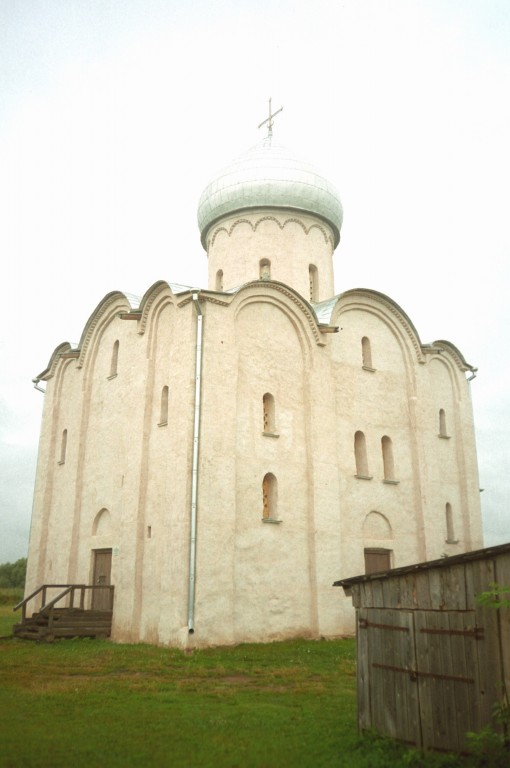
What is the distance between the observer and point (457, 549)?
63.6 feet

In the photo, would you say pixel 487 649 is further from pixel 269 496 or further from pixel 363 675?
pixel 269 496

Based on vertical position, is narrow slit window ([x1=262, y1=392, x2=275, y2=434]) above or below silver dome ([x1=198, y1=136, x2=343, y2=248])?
below

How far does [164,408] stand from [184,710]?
8.94m

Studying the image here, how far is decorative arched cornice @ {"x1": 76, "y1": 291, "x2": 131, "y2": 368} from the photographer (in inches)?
749

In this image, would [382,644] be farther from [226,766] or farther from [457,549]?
[457,549]

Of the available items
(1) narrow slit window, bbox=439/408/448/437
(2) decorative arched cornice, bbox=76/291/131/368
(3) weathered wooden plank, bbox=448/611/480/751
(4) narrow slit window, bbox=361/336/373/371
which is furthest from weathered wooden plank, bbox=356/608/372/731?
(1) narrow slit window, bbox=439/408/448/437

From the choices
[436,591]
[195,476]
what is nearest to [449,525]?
[195,476]

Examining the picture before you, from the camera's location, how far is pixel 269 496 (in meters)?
16.3

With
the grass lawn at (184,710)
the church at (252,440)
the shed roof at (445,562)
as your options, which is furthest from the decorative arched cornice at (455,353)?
the shed roof at (445,562)

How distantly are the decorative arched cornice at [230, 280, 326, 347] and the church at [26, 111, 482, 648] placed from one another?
57 mm

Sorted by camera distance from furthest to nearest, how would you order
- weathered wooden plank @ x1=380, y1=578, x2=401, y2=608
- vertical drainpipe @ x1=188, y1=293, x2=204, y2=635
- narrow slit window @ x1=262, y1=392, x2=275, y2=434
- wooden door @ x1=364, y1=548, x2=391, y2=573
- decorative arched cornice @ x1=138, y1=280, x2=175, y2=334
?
wooden door @ x1=364, y1=548, x2=391, y2=573, decorative arched cornice @ x1=138, y1=280, x2=175, y2=334, narrow slit window @ x1=262, y1=392, x2=275, y2=434, vertical drainpipe @ x1=188, y1=293, x2=204, y2=635, weathered wooden plank @ x1=380, y1=578, x2=401, y2=608

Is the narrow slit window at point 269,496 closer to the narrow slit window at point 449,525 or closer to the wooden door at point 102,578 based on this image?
the wooden door at point 102,578

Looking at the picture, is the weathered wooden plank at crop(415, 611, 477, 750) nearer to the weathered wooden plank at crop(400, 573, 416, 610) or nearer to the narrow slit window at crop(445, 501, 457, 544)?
the weathered wooden plank at crop(400, 573, 416, 610)

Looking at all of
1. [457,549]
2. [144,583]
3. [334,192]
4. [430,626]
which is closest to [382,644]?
[430,626]
